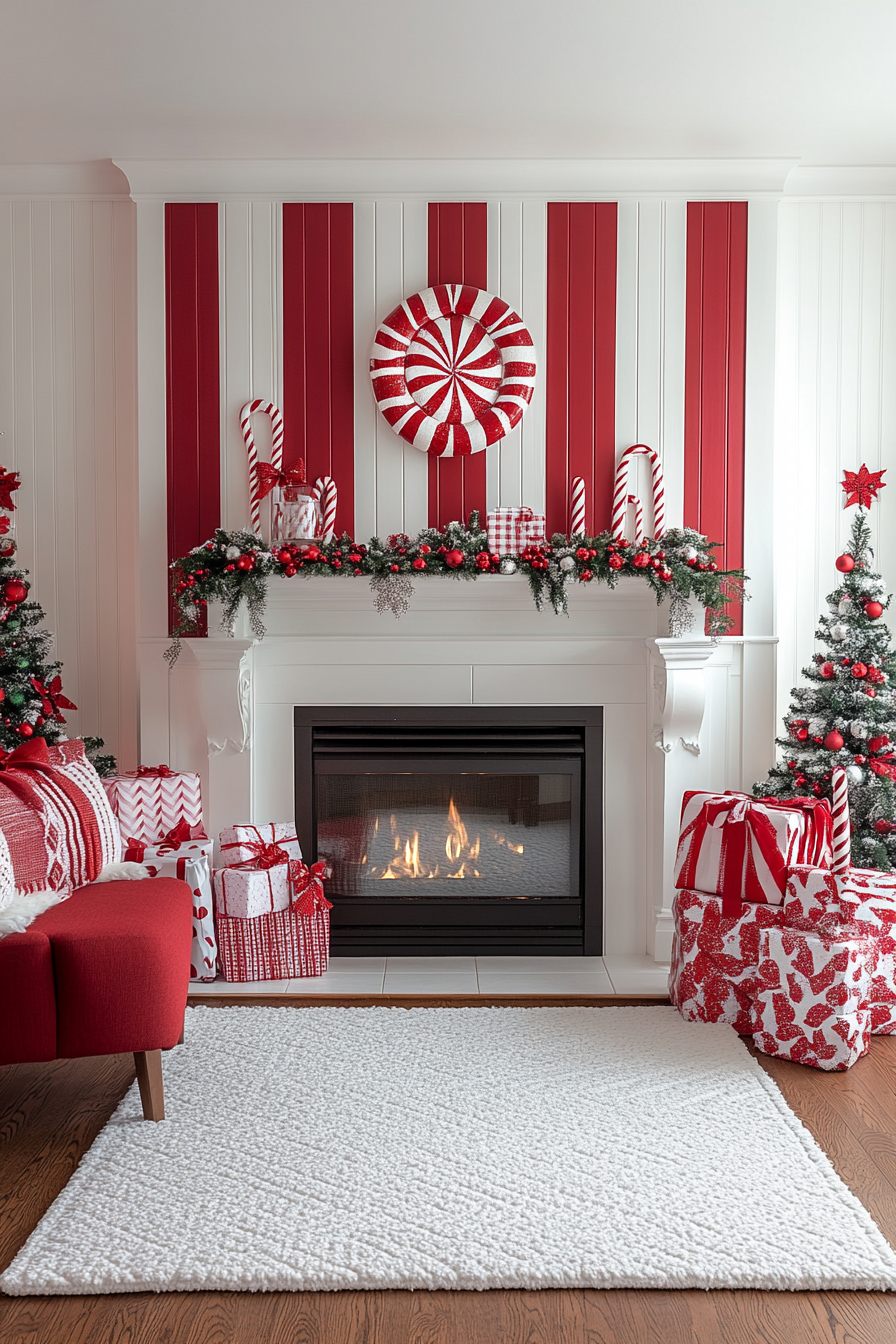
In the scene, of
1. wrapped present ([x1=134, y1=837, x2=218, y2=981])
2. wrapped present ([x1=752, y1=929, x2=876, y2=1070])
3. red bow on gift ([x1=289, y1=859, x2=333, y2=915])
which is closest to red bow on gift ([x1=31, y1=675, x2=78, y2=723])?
wrapped present ([x1=134, y1=837, x2=218, y2=981])

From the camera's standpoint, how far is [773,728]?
3.70 meters

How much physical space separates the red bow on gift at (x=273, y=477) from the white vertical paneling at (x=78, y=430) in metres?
0.64

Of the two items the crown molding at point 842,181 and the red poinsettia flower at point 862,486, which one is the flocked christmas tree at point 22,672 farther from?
the crown molding at point 842,181

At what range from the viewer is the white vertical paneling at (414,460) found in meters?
3.66

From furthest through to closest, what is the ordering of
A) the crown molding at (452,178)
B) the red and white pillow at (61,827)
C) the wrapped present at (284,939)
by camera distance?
1. the crown molding at (452,178)
2. the wrapped present at (284,939)
3. the red and white pillow at (61,827)

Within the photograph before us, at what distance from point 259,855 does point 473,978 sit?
860 millimetres

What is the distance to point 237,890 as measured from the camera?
3.32 meters

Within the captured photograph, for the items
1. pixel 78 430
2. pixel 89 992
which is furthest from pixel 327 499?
pixel 89 992

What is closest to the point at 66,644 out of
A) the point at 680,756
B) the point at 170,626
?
the point at 170,626

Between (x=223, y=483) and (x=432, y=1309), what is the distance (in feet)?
9.09

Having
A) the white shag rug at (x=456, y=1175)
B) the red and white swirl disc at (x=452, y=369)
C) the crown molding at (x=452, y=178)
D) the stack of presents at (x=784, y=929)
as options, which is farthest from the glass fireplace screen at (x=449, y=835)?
the crown molding at (x=452, y=178)

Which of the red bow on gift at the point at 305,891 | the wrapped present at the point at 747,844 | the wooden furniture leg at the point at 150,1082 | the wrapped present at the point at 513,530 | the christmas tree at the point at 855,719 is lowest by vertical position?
the wooden furniture leg at the point at 150,1082

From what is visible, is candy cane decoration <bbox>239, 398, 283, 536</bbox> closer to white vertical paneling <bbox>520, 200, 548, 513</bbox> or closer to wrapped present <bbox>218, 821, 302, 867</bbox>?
white vertical paneling <bbox>520, 200, 548, 513</bbox>

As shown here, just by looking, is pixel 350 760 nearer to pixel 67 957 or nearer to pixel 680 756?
pixel 680 756
